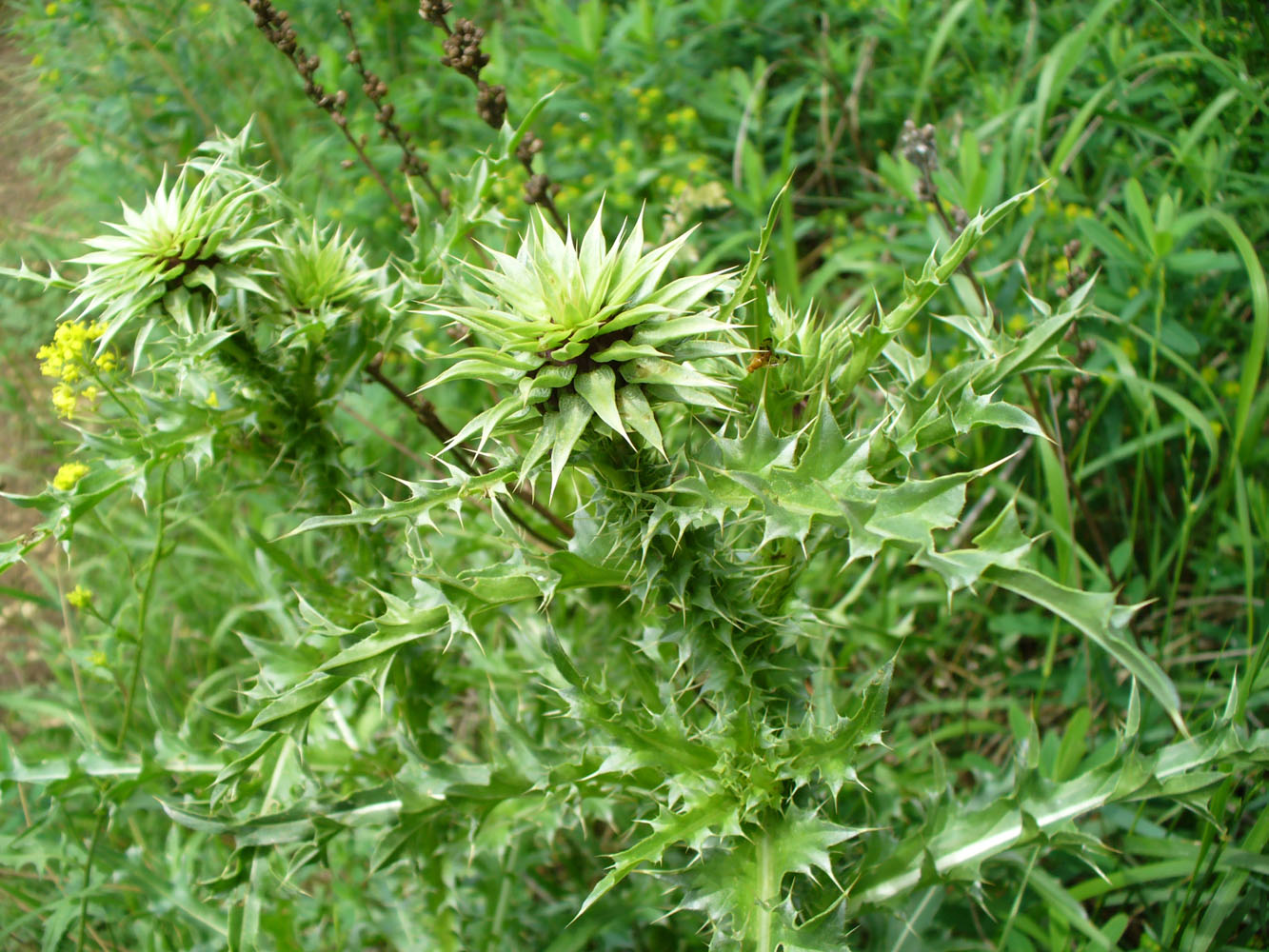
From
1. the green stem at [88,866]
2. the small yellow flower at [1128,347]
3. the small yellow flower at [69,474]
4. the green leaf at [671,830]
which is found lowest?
the green stem at [88,866]

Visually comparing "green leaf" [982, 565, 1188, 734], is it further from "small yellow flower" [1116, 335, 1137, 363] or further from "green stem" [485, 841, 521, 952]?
"small yellow flower" [1116, 335, 1137, 363]

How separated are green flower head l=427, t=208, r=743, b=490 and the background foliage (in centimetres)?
21

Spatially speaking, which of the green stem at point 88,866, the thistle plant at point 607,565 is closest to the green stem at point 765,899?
the thistle plant at point 607,565

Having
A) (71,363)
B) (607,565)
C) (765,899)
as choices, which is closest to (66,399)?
(71,363)

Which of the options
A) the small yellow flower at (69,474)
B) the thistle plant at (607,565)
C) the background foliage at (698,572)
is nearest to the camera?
the thistle plant at (607,565)

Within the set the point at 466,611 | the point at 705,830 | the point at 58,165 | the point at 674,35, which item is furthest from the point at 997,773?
the point at 58,165

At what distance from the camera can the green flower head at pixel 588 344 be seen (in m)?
1.44

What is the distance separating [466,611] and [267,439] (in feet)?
2.91

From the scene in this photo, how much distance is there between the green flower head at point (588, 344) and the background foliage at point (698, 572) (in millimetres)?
206

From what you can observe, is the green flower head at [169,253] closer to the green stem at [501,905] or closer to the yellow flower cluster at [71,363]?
the yellow flower cluster at [71,363]

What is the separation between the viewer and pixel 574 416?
4.82ft

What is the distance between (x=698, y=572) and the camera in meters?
1.80

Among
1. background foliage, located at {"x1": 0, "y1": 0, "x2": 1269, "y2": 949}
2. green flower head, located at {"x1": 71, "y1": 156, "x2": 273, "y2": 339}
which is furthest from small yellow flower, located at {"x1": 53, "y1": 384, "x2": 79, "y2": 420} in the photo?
green flower head, located at {"x1": 71, "y1": 156, "x2": 273, "y2": 339}

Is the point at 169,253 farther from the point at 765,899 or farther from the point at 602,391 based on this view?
the point at 765,899
